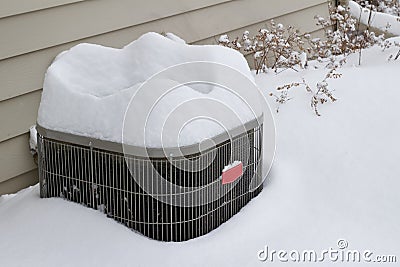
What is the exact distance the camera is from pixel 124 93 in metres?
3.06

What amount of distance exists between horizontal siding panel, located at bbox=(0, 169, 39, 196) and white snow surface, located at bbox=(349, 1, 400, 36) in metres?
3.61

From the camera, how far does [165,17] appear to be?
4.72 m

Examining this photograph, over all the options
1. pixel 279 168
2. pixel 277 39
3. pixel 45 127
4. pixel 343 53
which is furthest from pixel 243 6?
pixel 45 127

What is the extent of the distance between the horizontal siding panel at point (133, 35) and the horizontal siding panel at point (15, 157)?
292 millimetres

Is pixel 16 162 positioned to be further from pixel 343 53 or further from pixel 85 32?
pixel 343 53

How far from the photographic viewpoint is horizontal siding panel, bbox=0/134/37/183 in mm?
3857

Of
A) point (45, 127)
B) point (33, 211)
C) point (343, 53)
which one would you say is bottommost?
point (343, 53)

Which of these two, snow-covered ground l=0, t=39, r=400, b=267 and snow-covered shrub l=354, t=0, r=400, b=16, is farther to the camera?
snow-covered shrub l=354, t=0, r=400, b=16

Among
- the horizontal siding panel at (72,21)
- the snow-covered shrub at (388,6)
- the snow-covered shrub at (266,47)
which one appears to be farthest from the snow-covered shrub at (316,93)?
the snow-covered shrub at (388,6)

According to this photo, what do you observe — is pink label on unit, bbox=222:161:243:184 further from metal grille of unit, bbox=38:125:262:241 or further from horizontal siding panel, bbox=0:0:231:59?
horizontal siding panel, bbox=0:0:231:59

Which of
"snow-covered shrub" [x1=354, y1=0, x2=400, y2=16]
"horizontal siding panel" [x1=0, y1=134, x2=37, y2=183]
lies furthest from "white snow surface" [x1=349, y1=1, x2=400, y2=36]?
"horizontal siding panel" [x1=0, y1=134, x2=37, y2=183]

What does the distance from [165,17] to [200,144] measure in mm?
2020

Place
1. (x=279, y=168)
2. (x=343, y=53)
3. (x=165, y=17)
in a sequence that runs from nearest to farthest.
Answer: (x=279, y=168) < (x=165, y=17) < (x=343, y=53)

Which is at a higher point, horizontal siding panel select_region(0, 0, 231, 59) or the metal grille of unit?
horizontal siding panel select_region(0, 0, 231, 59)
